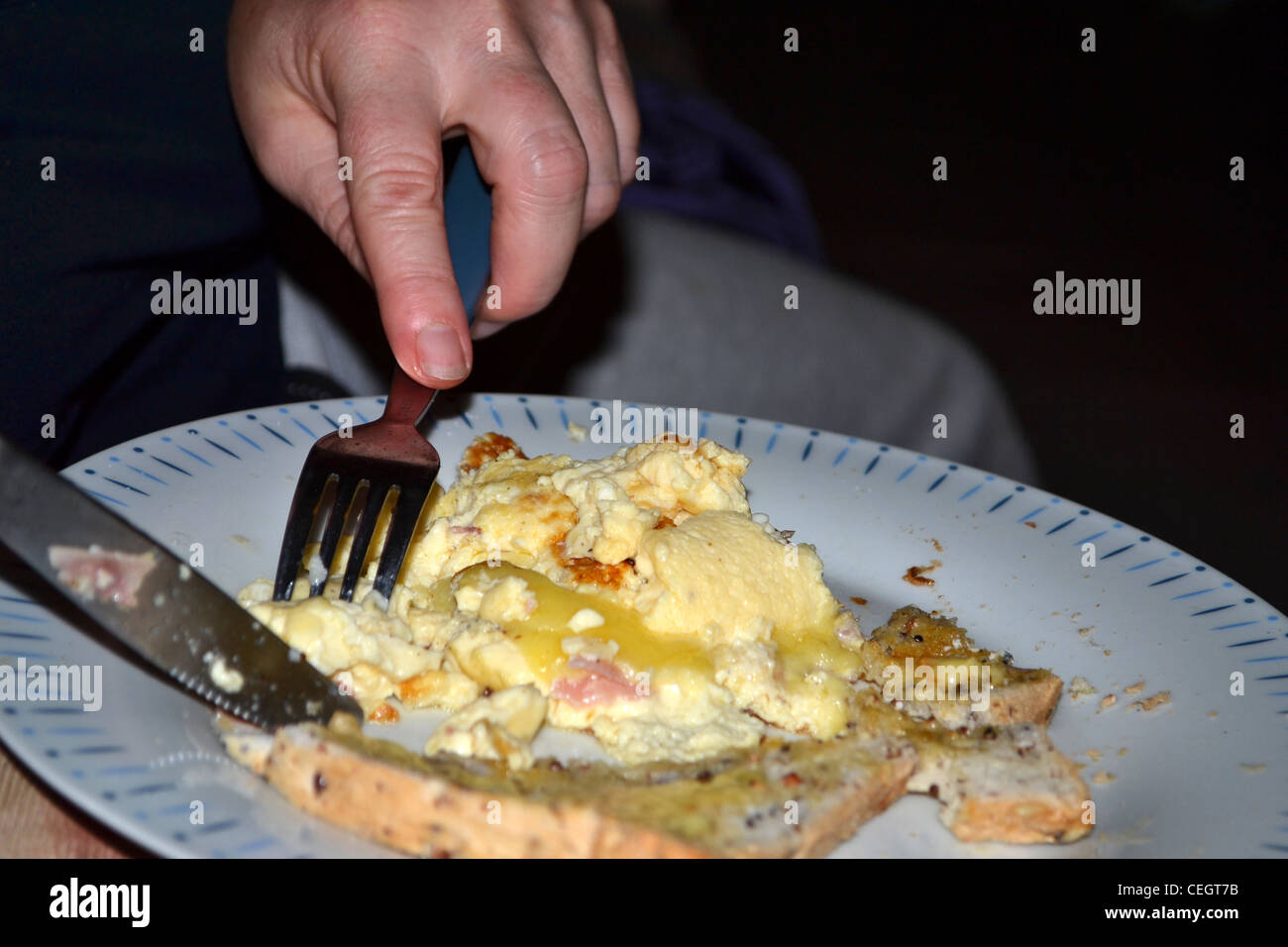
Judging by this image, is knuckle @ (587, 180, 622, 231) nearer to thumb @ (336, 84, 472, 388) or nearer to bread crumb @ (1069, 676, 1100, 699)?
thumb @ (336, 84, 472, 388)

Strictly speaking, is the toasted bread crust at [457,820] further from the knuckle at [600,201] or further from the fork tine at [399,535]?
the knuckle at [600,201]

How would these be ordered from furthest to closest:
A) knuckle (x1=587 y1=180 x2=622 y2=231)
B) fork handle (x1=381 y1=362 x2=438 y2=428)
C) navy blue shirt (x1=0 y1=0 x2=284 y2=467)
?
knuckle (x1=587 y1=180 x2=622 y2=231)
navy blue shirt (x1=0 y1=0 x2=284 y2=467)
fork handle (x1=381 y1=362 x2=438 y2=428)

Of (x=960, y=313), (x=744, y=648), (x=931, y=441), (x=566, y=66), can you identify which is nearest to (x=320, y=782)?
(x=744, y=648)

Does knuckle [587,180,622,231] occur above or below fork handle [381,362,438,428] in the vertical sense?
above

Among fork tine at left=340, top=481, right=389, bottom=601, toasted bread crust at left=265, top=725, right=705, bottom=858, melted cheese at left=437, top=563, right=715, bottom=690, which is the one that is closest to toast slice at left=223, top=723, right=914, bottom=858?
toasted bread crust at left=265, top=725, right=705, bottom=858

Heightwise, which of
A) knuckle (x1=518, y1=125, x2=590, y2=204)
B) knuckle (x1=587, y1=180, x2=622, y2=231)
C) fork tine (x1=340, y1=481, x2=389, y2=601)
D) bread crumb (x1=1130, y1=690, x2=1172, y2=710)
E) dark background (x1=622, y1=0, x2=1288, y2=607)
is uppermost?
dark background (x1=622, y1=0, x2=1288, y2=607)

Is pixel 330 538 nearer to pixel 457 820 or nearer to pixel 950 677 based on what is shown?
pixel 457 820
